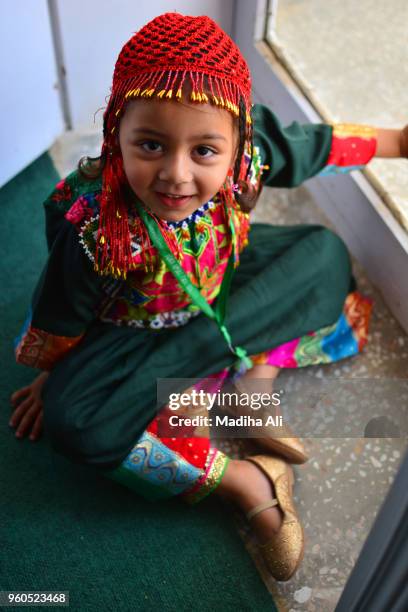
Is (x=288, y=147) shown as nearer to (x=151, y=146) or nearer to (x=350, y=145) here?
(x=350, y=145)

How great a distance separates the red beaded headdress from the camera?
0.79 m

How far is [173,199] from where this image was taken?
876 millimetres

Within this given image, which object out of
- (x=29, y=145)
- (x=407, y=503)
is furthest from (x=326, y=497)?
(x=29, y=145)

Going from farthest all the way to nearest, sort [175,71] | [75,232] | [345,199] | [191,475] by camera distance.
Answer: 1. [345,199]
2. [191,475]
3. [75,232]
4. [175,71]

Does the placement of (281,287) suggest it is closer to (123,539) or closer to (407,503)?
(123,539)

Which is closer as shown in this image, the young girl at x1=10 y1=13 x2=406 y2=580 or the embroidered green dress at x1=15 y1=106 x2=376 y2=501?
the young girl at x1=10 y1=13 x2=406 y2=580

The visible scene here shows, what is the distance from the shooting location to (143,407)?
1085 mm

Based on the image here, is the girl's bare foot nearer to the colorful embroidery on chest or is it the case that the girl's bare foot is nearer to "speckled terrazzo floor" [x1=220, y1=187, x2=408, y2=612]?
"speckled terrazzo floor" [x1=220, y1=187, x2=408, y2=612]

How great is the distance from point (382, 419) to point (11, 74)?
96 centimetres

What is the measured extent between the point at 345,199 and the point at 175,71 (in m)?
0.71

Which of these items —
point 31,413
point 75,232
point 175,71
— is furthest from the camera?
point 31,413

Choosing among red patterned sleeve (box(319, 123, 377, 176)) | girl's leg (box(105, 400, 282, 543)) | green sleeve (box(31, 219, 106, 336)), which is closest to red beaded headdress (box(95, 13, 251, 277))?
green sleeve (box(31, 219, 106, 336))

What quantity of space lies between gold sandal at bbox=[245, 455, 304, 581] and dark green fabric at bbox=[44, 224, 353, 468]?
181 mm

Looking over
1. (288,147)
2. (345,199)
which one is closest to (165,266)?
(288,147)
